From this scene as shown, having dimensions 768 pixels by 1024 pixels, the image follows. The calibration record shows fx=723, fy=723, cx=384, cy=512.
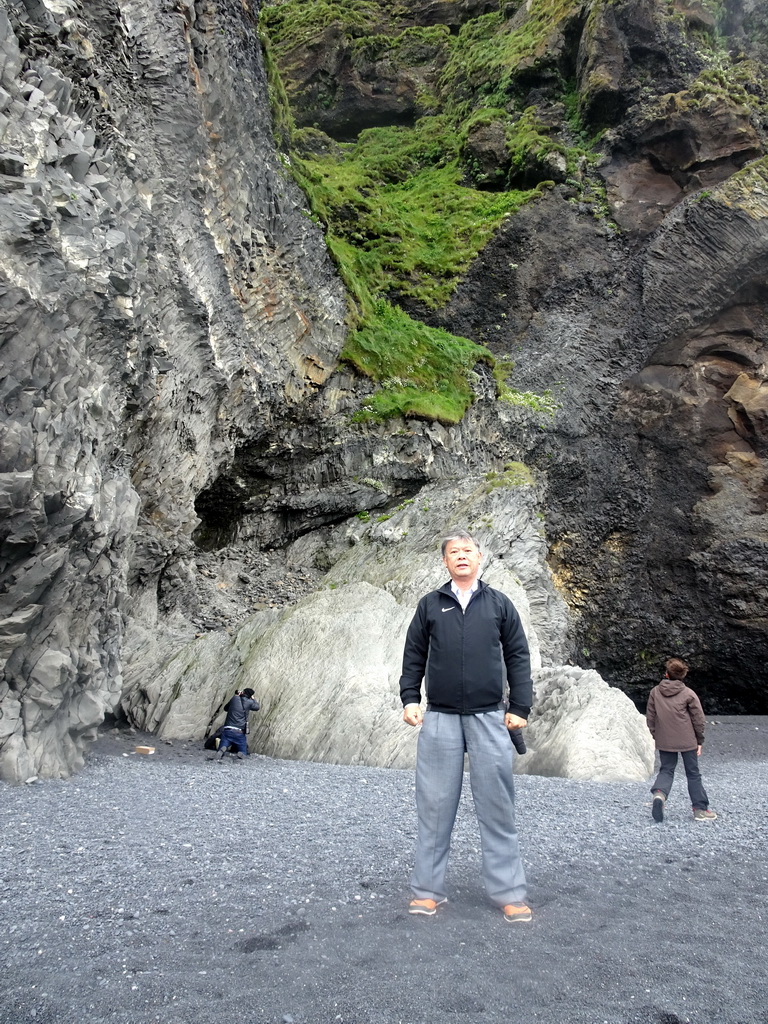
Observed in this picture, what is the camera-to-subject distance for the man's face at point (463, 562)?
4.49 meters

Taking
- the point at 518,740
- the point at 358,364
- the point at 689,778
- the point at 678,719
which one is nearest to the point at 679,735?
the point at 678,719

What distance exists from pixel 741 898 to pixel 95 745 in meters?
→ 11.2

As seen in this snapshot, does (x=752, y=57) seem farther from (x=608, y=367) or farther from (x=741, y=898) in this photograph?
(x=741, y=898)

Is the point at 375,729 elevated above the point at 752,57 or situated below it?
below

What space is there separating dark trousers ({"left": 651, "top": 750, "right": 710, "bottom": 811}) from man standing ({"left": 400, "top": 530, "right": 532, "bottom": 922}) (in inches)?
142

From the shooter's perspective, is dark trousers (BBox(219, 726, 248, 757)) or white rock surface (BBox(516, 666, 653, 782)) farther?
dark trousers (BBox(219, 726, 248, 757))

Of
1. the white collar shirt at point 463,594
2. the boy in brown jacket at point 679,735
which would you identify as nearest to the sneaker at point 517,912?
the white collar shirt at point 463,594

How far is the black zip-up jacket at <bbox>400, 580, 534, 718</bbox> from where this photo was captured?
4242 millimetres

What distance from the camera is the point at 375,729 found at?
1262 cm

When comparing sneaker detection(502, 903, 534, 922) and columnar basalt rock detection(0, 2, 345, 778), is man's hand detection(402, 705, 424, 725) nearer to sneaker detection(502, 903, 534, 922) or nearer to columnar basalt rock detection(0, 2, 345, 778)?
sneaker detection(502, 903, 534, 922)

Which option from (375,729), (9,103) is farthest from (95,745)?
(9,103)

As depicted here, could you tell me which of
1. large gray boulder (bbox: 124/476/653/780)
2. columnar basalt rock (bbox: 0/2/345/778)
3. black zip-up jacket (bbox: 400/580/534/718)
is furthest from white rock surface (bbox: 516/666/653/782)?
black zip-up jacket (bbox: 400/580/534/718)

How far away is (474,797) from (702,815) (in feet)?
13.3

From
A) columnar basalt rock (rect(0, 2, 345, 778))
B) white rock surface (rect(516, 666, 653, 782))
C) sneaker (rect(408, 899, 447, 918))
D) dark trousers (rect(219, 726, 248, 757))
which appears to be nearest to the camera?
sneaker (rect(408, 899, 447, 918))
